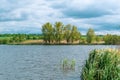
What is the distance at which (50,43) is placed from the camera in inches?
6206

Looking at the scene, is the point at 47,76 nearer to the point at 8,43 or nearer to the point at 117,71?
the point at 117,71

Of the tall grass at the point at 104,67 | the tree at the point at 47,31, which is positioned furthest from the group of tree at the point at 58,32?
the tall grass at the point at 104,67

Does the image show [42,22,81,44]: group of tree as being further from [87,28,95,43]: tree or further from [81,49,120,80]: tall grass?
[81,49,120,80]: tall grass

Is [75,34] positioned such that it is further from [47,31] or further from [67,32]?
[47,31]

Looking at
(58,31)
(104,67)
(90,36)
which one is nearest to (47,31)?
(58,31)

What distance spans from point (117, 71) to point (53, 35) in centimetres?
13405

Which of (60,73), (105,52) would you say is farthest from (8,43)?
(105,52)

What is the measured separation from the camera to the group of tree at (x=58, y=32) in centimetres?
15538

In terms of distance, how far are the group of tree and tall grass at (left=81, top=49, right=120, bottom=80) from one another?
5116 inches

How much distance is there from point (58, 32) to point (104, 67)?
132 meters

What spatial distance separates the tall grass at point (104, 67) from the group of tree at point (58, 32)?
426 feet

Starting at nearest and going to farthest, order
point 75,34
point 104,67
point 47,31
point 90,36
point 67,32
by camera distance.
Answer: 1. point 104,67
2. point 47,31
3. point 67,32
4. point 75,34
5. point 90,36

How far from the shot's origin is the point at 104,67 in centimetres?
2400

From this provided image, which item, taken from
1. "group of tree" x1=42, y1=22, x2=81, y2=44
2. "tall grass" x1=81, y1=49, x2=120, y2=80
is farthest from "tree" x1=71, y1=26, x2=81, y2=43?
"tall grass" x1=81, y1=49, x2=120, y2=80
